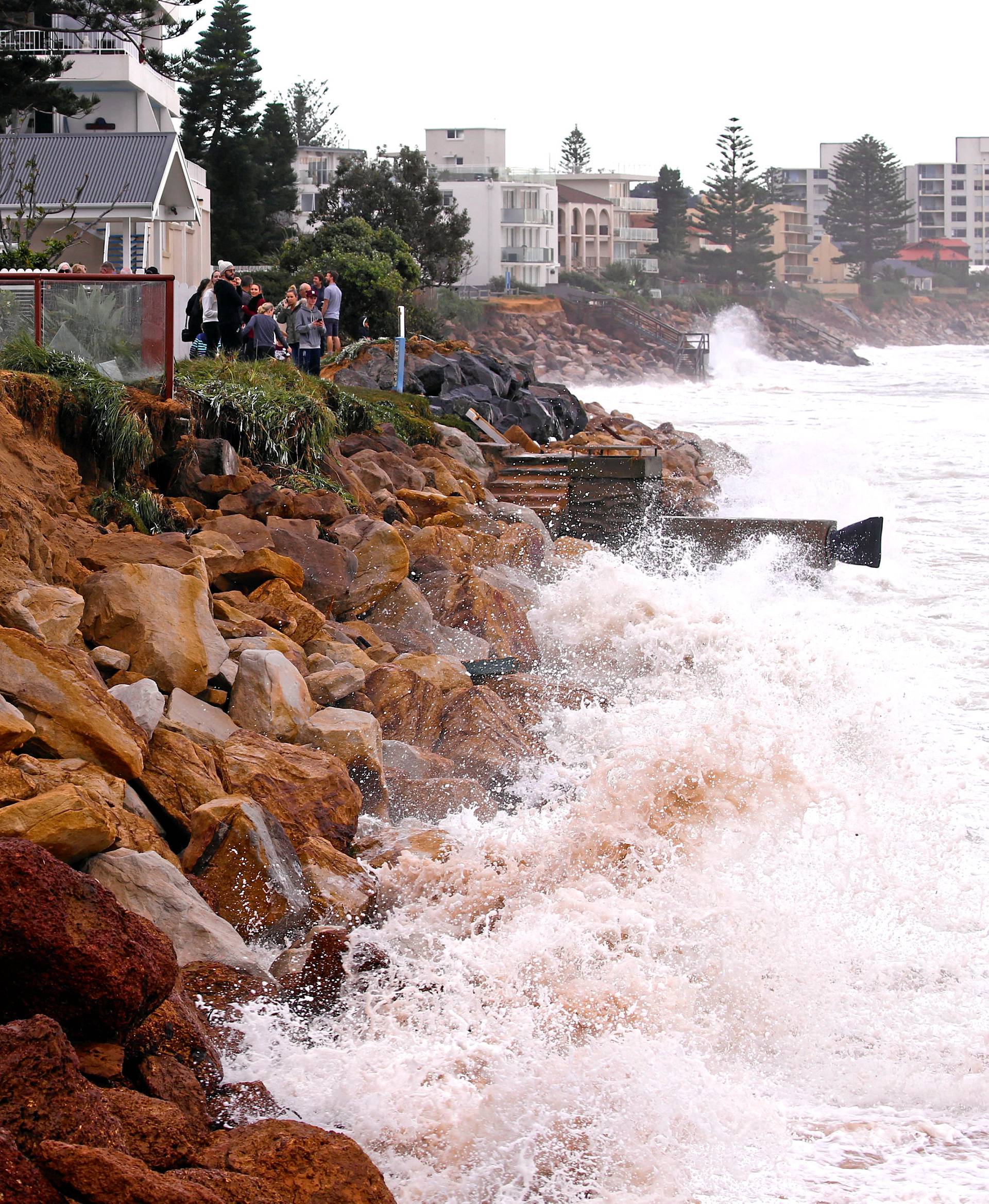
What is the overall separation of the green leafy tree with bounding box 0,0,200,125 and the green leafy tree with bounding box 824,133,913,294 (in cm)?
8545

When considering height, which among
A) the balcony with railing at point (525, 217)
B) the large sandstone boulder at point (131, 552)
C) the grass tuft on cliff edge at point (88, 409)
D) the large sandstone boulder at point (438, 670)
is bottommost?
the large sandstone boulder at point (438, 670)

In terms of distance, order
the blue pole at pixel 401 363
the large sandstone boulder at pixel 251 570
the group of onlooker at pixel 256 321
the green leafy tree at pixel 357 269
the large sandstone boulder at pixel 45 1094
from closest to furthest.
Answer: the large sandstone boulder at pixel 45 1094
the large sandstone boulder at pixel 251 570
the group of onlooker at pixel 256 321
the blue pole at pixel 401 363
the green leafy tree at pixel 357 269

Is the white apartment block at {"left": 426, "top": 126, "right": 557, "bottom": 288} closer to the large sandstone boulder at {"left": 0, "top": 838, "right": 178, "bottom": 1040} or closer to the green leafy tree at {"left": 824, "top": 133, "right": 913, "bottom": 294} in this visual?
the green leafy tree at {"left": 824, "top": 133, "right": 913, "bottom": 294}

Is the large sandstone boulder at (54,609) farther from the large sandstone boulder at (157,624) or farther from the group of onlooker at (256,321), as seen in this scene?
the group of onlooker at (256,321)

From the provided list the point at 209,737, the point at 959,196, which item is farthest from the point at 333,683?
the point at 959,196

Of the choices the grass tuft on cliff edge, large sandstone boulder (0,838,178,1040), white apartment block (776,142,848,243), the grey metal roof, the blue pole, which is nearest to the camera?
large sandstone boulder (0,838,178,1040)

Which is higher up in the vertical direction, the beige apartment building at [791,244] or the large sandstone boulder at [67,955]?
the beige apartment building at [791,244]

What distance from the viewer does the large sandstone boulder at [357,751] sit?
7766 millimetres

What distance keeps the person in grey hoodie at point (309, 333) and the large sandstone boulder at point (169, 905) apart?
13667mm

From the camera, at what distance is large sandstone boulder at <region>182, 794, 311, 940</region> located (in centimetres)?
598

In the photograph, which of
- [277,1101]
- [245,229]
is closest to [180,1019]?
[277,1101]

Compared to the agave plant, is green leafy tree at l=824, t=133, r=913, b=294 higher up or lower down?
higher up

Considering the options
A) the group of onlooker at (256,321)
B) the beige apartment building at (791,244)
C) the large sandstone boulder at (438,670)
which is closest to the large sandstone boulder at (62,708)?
the large sandstone boulder at (438,670)

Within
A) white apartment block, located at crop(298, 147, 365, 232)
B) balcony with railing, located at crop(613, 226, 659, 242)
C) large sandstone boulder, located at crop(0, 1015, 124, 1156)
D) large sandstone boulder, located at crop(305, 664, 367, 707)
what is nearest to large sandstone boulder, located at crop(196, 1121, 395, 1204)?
large sandstone boulder, located at crop(0, 1015, 124, 1156)
